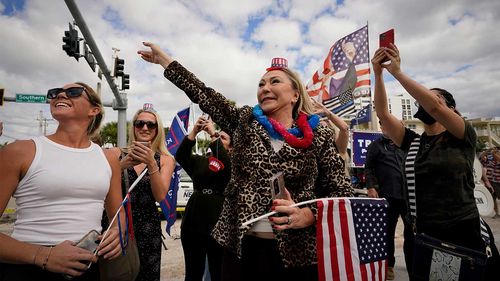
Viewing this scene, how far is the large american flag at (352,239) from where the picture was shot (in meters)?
1.82

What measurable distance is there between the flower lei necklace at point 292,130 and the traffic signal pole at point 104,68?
24.2ft

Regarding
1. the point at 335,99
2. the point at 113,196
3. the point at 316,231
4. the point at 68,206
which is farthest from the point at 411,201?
the point at 335,99

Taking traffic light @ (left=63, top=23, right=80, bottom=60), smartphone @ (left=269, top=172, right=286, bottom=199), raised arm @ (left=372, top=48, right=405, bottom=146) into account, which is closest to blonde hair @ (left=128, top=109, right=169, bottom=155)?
smartphone @ (left=269, top=172, right=286, bottom=199)

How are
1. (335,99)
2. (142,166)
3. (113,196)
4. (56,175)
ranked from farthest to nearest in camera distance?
(335,99) < (142,166) < (113,196) < (56,175)

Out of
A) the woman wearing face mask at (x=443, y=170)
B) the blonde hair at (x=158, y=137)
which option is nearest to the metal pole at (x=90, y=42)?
the blonde hair at (x=158, y=137)

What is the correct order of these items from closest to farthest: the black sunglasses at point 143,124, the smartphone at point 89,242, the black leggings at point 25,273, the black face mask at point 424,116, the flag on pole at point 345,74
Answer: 1. the black leggings at point 25,273
2. the smartphone at point 89,242
3. the black face mask at point 424,116
4. the black sunglasses at point 143,124
5. the flag on pole at point 345,74

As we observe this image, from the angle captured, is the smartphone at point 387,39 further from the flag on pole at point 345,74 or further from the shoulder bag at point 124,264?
the flag on pole at point 345,74

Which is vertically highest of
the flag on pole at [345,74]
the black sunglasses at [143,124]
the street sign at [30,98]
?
the street sign at [30,98]

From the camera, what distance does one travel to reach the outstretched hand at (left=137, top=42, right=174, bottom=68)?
212cm

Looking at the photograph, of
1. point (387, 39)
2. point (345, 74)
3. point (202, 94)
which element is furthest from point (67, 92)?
point (345, 74)

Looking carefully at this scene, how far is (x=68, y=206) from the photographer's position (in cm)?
172

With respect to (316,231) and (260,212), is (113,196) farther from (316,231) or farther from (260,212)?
(316,231)

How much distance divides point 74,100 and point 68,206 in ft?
2.31

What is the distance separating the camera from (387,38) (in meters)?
2.20
